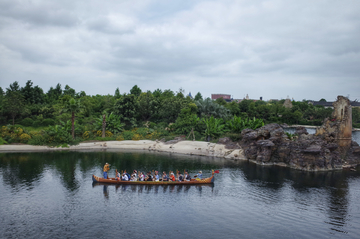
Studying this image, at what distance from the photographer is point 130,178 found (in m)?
31.8

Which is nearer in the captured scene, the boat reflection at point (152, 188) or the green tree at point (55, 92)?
the boat reflection at point (152, 188)

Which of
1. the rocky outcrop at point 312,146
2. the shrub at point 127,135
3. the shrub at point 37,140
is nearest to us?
the rocky outcrop at point 312,146

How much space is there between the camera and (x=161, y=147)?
176 ft

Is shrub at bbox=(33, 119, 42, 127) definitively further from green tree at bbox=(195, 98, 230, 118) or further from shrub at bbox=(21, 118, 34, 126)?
green tree at bbox=(195, 98, 230, 118)

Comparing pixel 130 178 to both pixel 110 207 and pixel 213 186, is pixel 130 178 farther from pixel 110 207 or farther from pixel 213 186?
pixel 213 186

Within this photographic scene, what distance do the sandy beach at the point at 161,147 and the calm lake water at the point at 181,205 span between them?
9696 mm

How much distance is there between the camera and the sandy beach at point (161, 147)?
48.2m

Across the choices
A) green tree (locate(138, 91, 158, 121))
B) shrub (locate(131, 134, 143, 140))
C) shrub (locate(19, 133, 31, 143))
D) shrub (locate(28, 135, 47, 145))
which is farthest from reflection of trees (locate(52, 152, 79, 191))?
green tree (locate(138, 91, 158, 121))

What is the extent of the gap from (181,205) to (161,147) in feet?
93.7

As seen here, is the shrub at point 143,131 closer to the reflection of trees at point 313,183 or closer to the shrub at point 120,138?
the shrub at point 120,138

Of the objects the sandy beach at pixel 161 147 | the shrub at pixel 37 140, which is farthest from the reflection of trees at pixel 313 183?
the shrub at pixel 37 140

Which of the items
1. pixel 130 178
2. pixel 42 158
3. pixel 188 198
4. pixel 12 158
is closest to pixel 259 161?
pixel 188 198

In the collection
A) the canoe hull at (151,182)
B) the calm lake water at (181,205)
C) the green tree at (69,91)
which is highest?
the green tree at (69,91)

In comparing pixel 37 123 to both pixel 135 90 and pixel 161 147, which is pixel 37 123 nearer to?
pixel 161 147
